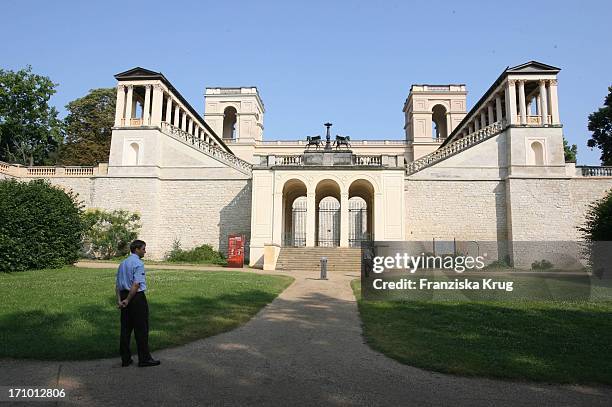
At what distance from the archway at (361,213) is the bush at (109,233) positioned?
16018mm

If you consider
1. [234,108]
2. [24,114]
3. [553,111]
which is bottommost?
[553,111]

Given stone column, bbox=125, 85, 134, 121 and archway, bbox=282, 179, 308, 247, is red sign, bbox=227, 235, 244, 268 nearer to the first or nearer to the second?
archway, bbox=282, 179, 308, 247

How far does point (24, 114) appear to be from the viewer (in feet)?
123

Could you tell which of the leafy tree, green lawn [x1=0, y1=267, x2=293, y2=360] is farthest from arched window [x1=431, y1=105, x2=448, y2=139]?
green lawn [x1=0, y1=267, x2=293, y2=360]

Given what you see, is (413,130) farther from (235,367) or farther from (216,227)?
(235,367)

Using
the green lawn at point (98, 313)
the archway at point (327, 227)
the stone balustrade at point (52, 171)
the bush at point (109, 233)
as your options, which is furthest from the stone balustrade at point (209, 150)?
the green lawn at point (98, 313)

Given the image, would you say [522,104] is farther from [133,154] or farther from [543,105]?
[133,154]

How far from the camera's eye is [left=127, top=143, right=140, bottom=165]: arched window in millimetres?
Answer: 29906

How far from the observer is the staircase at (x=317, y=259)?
23.2 meters

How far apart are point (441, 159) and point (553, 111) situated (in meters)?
8.28

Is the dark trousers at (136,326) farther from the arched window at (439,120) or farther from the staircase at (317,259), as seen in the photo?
the arched window at (439,120)

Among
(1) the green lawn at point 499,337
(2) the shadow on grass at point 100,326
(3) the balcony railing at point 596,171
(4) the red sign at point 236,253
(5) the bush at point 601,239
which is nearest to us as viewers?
(1) the green lawn at point 499,337

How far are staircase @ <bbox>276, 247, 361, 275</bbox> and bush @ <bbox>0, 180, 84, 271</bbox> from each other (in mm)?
11252

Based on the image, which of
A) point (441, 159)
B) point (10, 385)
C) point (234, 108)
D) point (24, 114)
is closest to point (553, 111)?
point (441, 159)
